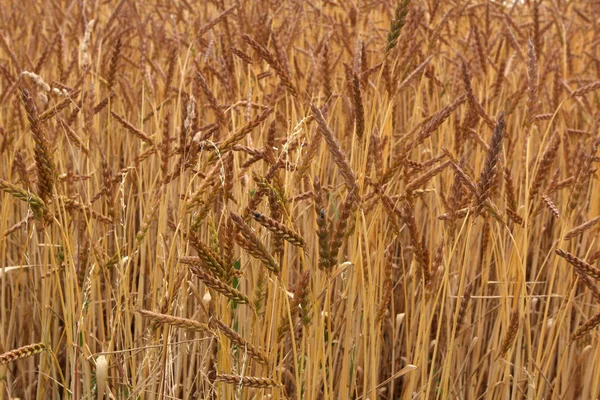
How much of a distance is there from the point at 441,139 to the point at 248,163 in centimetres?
67

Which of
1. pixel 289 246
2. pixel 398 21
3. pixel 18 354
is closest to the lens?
pixel 18 354

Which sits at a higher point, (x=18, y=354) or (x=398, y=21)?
(x=398, y=21)

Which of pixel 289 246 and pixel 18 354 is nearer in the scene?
pixel 18 354

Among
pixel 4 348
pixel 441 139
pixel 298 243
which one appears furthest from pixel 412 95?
Answer: pixel 298 243

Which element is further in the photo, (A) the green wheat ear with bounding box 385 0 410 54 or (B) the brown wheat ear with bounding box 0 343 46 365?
(A) the green wheat ear with bounding box 385 0 410 54

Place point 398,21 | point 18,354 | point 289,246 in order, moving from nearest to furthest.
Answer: point 18,354, point 398,21, point 289,246

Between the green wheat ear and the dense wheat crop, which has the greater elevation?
the green wheat ear

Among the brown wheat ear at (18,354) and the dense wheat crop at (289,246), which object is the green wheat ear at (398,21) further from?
the brown wheat ear at (18,354)

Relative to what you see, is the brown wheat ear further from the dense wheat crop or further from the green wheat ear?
the green wheat ear

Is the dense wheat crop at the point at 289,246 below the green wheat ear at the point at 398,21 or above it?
below

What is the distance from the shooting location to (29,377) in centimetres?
139

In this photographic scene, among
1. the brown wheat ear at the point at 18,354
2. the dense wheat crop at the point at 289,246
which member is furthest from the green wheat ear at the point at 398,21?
the brown wheat ear at the point at 18,354

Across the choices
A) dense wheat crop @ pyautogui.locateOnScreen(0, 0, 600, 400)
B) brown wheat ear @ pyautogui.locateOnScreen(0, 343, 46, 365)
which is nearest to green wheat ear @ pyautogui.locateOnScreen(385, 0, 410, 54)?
dense wheat crop @ pyautogui.locateOnScreen(0, 0, 600, 400)

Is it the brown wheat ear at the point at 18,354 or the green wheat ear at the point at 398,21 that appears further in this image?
the green wheat ear at the point at 398,21
